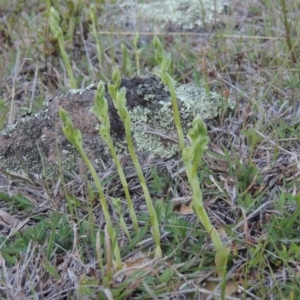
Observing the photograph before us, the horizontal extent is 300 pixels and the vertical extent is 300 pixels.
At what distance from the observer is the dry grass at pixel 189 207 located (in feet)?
4.68

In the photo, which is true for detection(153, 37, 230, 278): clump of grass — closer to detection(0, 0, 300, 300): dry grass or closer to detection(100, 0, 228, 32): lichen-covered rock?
detection(0, 0, 300, 300): dry grass

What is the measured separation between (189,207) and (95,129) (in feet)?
1.81

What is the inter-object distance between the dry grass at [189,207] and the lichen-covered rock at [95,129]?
72 millimetres

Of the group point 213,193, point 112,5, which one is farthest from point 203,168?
point 112,5

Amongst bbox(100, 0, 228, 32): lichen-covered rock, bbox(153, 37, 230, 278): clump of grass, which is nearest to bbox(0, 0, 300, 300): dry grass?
bbox(153, 37, 230, 278): clump of grass

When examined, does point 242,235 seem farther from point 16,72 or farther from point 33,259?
point 16,72

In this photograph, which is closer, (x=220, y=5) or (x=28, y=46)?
(x=28, y=46)

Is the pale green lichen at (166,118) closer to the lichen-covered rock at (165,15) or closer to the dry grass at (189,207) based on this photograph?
the dry grass at (189,207)

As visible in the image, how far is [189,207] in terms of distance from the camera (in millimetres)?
1714

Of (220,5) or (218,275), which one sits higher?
(220,5)

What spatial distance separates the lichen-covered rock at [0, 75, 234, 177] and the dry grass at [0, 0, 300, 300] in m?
0.07

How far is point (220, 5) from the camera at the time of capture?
10.9 ft

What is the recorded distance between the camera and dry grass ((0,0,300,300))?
1426mm

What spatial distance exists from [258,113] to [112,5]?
1.77 metres
